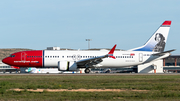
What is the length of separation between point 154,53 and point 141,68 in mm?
36976

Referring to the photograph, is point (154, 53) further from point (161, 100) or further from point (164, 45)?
point (161, 100)

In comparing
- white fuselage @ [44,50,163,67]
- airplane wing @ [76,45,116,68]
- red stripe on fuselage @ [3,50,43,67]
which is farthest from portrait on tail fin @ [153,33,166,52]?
red stripe on fuselage @ [3,50,43,67]

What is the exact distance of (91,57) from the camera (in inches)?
1769

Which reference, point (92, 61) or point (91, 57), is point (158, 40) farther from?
point (92, 61)

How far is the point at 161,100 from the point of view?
51.5 feet

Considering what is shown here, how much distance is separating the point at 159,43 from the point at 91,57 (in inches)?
500

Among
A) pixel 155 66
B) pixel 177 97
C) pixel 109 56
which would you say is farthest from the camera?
pixel 155 66

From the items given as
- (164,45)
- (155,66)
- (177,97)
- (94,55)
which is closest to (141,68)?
(155,66)

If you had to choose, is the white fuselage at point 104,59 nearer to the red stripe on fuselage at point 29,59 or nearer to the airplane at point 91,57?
the airplane at point 91,57

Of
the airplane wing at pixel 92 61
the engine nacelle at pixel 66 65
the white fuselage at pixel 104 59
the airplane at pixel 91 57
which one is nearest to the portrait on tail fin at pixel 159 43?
the airplane at pixel 91 57

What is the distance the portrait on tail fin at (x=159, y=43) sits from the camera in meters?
47.4

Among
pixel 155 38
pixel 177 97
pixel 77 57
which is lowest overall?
pixel 177 97

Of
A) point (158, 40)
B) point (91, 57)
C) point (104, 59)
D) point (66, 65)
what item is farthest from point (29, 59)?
point (158, 40)

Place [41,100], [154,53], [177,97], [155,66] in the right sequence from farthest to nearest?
Answer: 1. [155,66]
2. [154,53]
3. [177,97]
4. [41,100]
